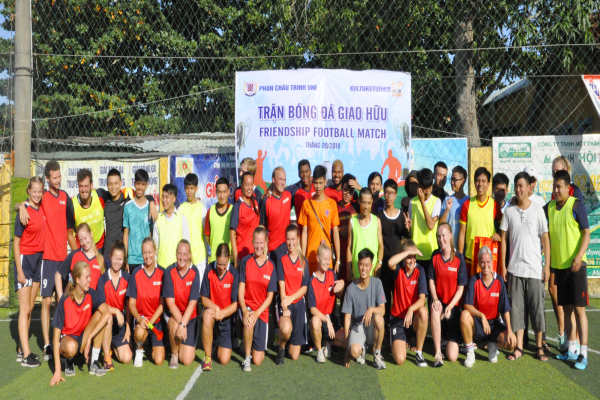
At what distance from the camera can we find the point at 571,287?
551 centimetres

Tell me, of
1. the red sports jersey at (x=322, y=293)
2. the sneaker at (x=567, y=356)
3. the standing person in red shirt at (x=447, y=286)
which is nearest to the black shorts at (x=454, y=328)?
the standing person in red shirt at (x=447, y=286)

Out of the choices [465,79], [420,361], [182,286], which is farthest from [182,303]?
[465,79]

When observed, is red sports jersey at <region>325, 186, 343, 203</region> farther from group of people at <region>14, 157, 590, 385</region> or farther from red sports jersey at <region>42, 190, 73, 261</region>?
red sports jersey at <region>42, 190, 73, 261</region>

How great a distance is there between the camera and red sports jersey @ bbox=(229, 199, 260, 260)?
6031 millimetres

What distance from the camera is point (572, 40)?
9.74 m

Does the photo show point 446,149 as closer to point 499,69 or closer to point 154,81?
point 499,69

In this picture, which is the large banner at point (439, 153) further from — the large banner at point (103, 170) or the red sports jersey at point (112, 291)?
the red sports jersey at point (112, 291)

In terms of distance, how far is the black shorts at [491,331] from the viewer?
18.2 ft

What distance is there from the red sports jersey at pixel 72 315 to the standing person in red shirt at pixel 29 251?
66cm

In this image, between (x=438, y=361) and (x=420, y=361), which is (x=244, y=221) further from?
(x=438, y=361)

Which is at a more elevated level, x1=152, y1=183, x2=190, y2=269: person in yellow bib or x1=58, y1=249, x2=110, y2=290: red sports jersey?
x1=152, y1=183, x2=190, y2=269: person in yellow bib

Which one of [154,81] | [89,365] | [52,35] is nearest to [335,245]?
[89,365]

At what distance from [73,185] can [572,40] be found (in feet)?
28.8

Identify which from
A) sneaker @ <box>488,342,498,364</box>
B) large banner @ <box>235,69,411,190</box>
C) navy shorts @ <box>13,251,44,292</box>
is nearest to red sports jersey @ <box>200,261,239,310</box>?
navy shorts @ <box>13,251,44,292</box>
